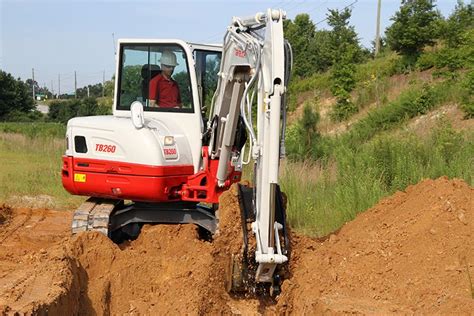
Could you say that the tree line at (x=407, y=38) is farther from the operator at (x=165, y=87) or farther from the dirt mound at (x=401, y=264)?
the dirt mound at (x=401, y=264)

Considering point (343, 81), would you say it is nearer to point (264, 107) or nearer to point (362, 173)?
point (362, 173)

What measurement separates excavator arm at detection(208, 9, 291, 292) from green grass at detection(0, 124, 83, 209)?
8.74 m

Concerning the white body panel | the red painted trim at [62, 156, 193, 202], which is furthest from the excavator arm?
the red painted trim at [62, 156, 193, 202]

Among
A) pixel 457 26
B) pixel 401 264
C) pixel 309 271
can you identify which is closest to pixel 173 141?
pixel 309 271

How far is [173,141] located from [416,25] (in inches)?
797

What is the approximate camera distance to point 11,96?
61.8 meters

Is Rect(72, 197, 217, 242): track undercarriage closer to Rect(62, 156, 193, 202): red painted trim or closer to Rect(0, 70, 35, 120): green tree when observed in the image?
Rect(62, 156, 193, 202): red painted trim

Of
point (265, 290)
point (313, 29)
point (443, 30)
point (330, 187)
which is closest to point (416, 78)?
point (443, 30)

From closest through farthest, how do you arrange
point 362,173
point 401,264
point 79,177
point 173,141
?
point 401,264 → point 173,141 → point 79,177 → point 362,173

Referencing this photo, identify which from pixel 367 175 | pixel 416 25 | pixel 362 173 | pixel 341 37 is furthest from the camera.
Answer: pixel 341 37

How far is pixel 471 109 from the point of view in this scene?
16.8m

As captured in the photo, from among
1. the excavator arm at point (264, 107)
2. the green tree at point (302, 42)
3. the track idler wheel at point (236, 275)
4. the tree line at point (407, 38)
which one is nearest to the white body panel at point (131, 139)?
the excavator arm at point (264, 107)

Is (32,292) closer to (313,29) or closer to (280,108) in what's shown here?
(280,108)

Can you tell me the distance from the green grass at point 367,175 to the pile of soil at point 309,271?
2.77 meters
